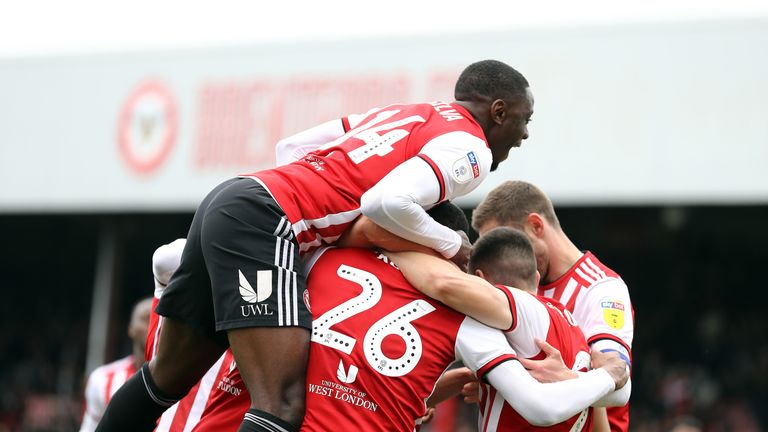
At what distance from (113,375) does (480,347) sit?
4534 millimetres

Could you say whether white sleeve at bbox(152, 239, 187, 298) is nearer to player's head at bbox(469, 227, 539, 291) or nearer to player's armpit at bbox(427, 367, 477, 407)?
player's armpit at bbox(427, 367, 477, 407)

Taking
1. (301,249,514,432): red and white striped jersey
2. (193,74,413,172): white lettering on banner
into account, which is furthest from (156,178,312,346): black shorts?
(193,74,413,172): white lettering on banner

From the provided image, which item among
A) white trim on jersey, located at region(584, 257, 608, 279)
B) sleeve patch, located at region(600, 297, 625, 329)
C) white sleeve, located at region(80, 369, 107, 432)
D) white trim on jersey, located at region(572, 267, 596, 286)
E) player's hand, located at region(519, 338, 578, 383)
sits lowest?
white sleeve, located at region(80, 369, 107, 432)

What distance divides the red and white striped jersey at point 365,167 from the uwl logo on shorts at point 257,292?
240 millimetres

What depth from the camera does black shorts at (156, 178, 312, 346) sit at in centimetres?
405

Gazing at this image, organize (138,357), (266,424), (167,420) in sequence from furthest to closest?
(138,357), (167,420), (266,424)

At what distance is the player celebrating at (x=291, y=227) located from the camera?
404cm

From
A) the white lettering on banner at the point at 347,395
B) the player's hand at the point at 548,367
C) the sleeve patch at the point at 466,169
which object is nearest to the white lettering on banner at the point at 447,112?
Answer: the sleeve patch at the point at 466,169

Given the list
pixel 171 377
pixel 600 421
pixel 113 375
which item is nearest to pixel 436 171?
pixel 600 421

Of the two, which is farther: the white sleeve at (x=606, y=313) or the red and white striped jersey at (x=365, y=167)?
the white sleeve at (x=606, y=313)

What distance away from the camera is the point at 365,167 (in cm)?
430

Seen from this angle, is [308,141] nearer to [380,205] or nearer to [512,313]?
[380,205]

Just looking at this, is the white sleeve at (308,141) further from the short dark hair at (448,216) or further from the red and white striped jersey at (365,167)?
the short dark hair at (448,216)

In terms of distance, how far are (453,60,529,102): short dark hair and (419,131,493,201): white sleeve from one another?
0.33 m
